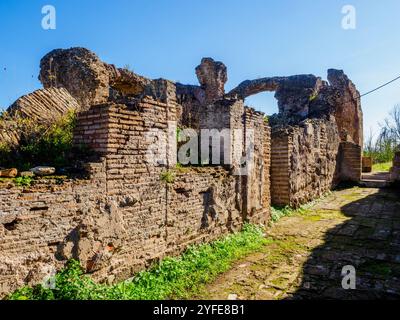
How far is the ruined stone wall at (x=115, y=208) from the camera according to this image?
292cm

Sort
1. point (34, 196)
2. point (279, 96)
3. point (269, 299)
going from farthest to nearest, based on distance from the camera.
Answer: point (279, 96)
point (269, 299)
point (34, 196)

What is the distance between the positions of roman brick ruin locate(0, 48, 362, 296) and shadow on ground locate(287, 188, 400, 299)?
1.63 m

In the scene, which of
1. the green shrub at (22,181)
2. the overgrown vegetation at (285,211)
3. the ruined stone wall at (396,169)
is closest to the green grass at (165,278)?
the green shrub at (22,181)

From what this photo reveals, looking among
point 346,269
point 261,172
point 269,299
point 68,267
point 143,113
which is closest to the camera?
point 68,267

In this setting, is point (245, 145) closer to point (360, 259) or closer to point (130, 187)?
point (360, 259)

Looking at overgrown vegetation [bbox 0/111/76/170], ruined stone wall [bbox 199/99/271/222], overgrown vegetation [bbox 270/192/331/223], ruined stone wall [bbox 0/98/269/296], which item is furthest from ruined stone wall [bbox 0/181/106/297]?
overgrown vegetation [bbox 270/192/331/223]

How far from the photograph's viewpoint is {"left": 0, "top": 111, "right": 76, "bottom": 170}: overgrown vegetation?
3717 millimetres

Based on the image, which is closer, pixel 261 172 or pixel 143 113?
pixel 143 113

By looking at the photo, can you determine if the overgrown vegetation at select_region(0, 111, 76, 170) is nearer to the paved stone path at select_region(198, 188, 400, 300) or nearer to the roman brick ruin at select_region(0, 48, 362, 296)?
the roman brick ruin at select_region(0, 48, 362, 296)

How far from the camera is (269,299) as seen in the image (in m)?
3.68

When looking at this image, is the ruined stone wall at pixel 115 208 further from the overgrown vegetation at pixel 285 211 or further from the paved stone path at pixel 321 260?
the overgrown vegetation at pixel 285 211
